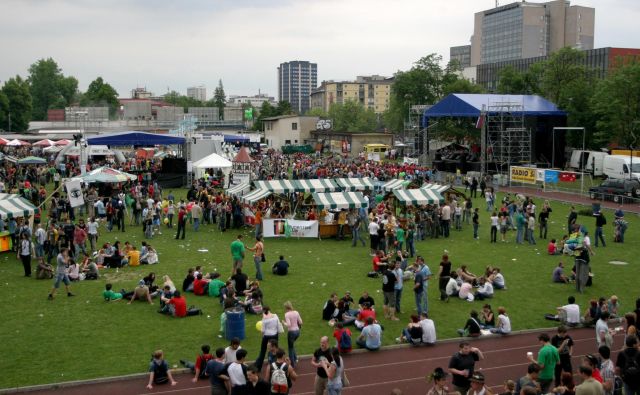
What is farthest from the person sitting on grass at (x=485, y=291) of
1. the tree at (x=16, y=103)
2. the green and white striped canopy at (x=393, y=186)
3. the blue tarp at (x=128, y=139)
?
the tree at (x=16, y=103)

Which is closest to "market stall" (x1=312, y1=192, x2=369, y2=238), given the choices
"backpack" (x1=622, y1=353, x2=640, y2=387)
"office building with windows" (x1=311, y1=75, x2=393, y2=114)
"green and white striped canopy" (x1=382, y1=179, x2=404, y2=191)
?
"green and white striped canopy" (x1=382, y1=179, x2=404, y2=191)

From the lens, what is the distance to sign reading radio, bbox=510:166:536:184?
42.3 meters

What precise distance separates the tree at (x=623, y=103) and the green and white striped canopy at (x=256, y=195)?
106ft

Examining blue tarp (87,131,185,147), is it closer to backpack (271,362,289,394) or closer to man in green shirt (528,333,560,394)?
backpack (271,362,289,394)

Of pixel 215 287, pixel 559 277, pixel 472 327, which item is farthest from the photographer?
pixel 559 277

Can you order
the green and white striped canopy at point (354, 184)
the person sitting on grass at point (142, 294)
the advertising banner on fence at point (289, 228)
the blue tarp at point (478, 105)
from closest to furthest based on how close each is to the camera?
the person sitting on grass at point (142, 294) < the advertising banner on fence at point (289, 228) < the green and white striped canopy at point (354, 184) < the blue tarp at point (478, 105)

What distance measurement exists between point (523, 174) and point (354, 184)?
18052 millimetres

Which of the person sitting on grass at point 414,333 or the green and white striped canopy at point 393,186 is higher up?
the green and white striped canopy at point 393,186

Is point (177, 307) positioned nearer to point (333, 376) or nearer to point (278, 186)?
point (333, 376)

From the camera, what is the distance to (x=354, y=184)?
30.2 meters

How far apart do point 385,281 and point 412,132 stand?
2168 inches

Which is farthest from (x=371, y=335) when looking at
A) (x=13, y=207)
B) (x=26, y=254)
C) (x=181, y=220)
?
(x=13, y=207)

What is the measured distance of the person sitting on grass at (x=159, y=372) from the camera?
440 inches

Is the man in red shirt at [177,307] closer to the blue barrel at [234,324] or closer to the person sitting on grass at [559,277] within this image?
the blue barrel at [234,324]
